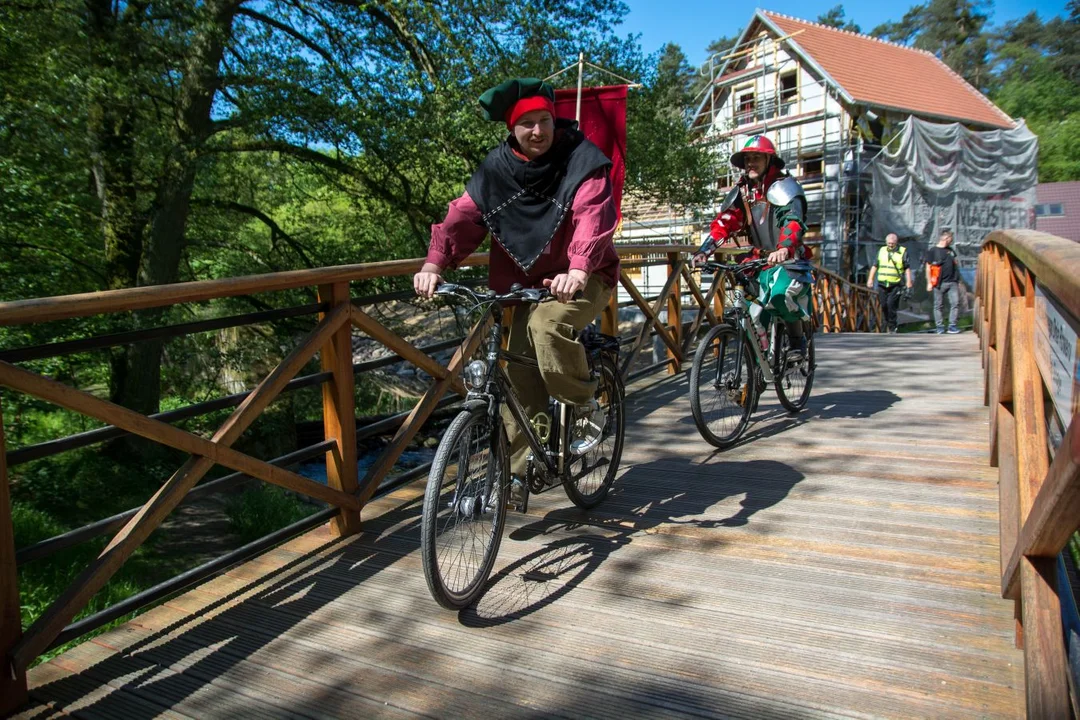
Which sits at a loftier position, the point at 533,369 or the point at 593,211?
the point at 593,211

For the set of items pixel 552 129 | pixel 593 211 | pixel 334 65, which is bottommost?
pixel 593 211

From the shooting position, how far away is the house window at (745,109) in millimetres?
29031

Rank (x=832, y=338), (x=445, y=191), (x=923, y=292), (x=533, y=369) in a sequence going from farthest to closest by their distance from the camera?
(x=923, y=292), (x=445, y=191), (x=832, y=338), (x=533, y=369)

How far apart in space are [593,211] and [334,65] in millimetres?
8691

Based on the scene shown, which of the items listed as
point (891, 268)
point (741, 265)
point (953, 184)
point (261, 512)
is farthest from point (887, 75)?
point (741, 265)

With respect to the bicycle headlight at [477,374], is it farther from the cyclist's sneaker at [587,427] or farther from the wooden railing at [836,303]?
the wooden railing at [836,303]

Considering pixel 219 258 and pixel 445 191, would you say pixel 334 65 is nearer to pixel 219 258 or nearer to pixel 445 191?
pixel 445 191

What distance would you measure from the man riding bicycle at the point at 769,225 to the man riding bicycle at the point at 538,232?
171cm

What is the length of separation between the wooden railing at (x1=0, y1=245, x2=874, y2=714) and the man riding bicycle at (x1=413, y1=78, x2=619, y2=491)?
0.94 feet

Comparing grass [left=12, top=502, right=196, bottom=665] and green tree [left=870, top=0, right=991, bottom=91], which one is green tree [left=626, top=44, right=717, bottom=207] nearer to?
grass [left=12, top=502, right=196, bottom=665]

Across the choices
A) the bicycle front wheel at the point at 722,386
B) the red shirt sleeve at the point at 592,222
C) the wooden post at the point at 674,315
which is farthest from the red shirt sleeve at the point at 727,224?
the red shirt sleeve at the point at 592,222

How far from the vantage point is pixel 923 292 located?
78.2 ft

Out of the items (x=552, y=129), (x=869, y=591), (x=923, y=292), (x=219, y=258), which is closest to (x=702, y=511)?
(x=869, y=591)

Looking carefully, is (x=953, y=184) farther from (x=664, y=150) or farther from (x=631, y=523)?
(x=631, y=523)
